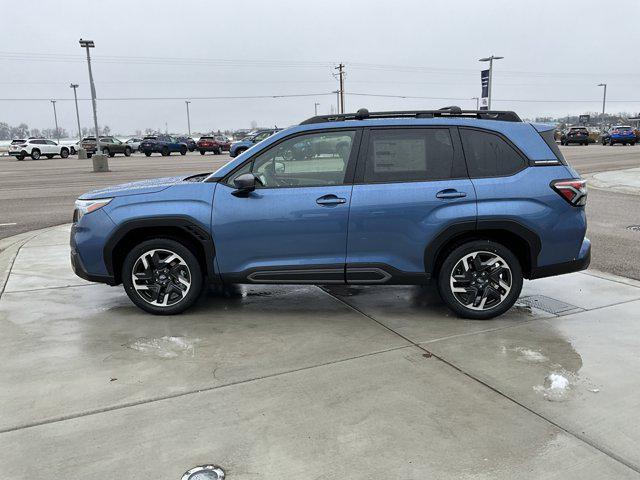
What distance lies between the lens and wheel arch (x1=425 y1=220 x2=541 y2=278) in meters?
4.73

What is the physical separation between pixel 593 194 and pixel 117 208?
1323 cm

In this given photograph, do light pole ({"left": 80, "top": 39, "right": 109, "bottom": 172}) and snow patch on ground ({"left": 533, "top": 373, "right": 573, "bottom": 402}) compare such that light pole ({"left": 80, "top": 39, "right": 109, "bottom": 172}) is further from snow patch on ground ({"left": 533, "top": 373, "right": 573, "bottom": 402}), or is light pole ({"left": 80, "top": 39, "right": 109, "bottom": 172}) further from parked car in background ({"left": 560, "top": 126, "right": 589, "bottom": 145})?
parked car in background ({"left": 560, "top": 126, "right": 589, "bottom": 145})

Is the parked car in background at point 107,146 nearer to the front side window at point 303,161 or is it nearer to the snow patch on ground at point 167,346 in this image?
the front side window at point 303,161

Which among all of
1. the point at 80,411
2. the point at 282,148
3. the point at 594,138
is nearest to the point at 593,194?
the point at 282,148

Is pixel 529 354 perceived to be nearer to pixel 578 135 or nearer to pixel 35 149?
pixel 35 149

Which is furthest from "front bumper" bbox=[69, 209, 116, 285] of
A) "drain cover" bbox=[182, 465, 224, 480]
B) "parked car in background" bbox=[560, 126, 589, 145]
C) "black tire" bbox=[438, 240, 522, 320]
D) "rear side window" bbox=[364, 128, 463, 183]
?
"parked car in background" bbox=[560, 126, 589, 145]

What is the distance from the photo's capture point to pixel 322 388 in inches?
143

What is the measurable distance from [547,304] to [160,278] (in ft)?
12.5

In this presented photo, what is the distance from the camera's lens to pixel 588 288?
5.91 meters

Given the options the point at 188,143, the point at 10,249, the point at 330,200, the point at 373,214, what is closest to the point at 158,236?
the point at 330,200

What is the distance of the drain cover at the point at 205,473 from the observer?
2.69 m

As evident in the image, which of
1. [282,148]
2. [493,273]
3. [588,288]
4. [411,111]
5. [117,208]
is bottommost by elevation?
[588,288]

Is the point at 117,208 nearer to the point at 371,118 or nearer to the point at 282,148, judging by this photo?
the point at 282,148

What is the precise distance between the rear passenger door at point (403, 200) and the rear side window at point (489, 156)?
0.29 feet
